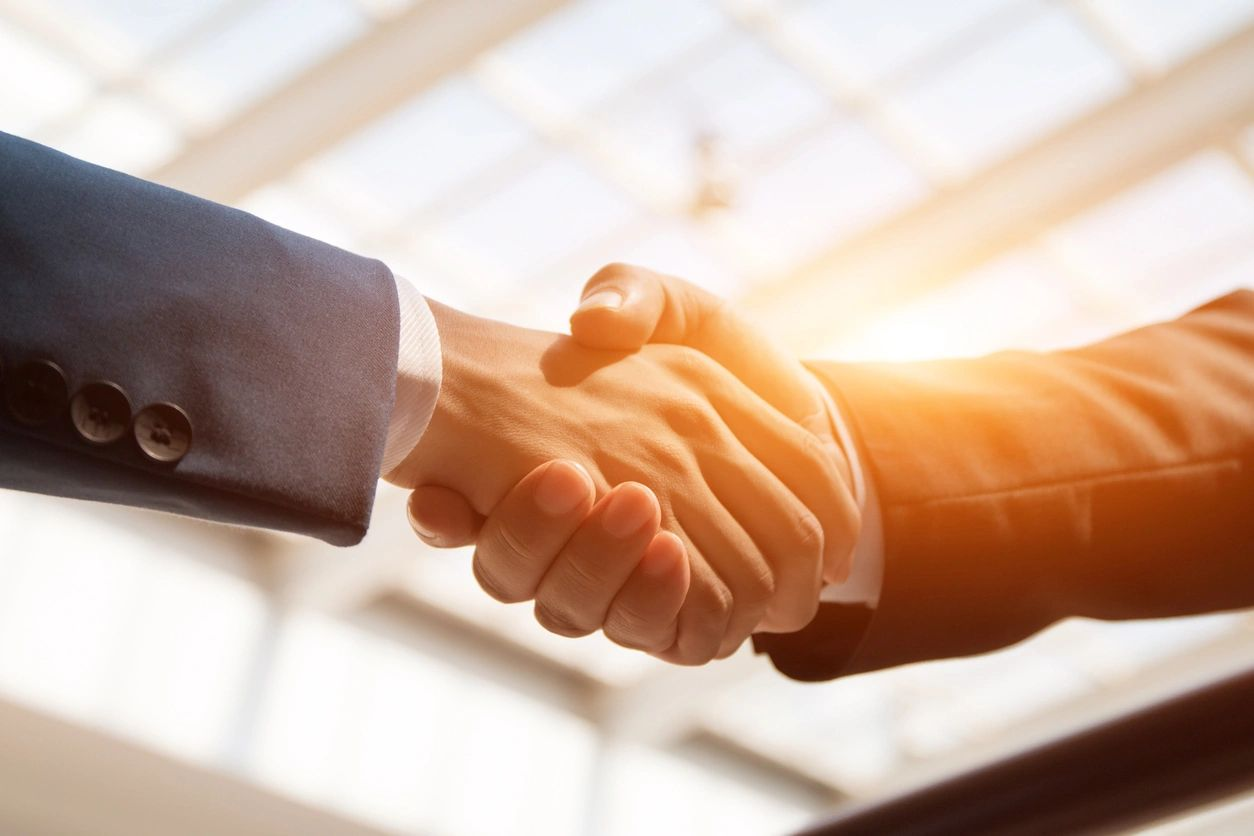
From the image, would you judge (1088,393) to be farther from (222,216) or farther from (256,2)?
(256,2)

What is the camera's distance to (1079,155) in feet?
26.5

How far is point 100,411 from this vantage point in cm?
125

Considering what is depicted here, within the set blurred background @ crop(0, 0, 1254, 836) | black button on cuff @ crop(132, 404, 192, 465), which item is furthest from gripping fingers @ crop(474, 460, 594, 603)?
blurred background @ crop(0, 0, 1254, 836)

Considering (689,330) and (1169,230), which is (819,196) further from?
(689,330)

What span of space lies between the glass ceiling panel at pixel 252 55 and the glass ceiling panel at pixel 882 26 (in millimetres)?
2511

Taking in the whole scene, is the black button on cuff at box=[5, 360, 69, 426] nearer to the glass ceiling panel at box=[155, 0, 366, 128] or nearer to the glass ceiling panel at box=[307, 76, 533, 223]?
the glass ceiling panel at box=[155, 0, 366, 128]

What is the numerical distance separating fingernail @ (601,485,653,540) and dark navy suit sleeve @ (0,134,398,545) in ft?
1.23

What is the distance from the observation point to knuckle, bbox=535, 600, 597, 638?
185 centimetres

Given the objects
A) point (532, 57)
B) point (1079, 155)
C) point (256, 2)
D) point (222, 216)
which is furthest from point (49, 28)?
point (222, 216)

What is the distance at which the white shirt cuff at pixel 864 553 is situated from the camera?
79.5 inches

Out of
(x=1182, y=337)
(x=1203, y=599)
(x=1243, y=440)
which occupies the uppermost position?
(x=1182, y=337)

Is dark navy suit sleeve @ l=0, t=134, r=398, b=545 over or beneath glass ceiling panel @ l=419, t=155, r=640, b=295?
beneath

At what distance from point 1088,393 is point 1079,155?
648 centimetres

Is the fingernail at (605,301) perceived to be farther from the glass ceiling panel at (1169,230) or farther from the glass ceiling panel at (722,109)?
the glass ceiling panel at (1169,230)
